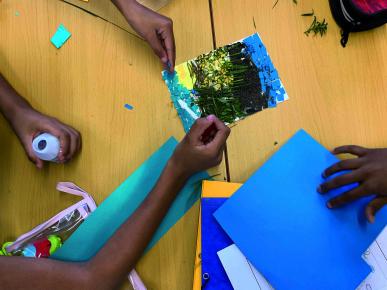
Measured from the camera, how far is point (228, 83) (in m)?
0.78

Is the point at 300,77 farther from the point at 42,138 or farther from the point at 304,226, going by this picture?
the point at 42,138

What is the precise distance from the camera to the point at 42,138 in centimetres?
74

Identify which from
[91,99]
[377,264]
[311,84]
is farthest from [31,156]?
[377,264]

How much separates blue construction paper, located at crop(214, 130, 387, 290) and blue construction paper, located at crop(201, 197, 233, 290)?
2 cm

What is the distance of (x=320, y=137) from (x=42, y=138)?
64 cm

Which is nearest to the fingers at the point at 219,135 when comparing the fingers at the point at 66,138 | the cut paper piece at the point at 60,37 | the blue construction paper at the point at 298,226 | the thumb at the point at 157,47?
the blue construction paper at the point at 298,226

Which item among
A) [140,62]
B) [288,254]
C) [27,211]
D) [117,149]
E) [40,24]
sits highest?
[40,24]

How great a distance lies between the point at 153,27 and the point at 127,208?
44cm

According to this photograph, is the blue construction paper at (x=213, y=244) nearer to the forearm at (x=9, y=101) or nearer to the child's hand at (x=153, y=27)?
the child's hand at (x=153, y=27)

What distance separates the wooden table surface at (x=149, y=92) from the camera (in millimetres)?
752

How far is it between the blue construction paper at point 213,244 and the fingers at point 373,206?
0.29m

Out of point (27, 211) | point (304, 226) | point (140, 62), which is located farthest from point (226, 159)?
point (27, 211)

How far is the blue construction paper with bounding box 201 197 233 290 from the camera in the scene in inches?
26.4

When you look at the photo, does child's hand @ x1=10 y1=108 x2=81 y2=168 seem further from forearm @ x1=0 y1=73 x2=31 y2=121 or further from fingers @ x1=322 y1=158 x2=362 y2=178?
fingers @ x1=322 y1=158 x2=362 y2=178
